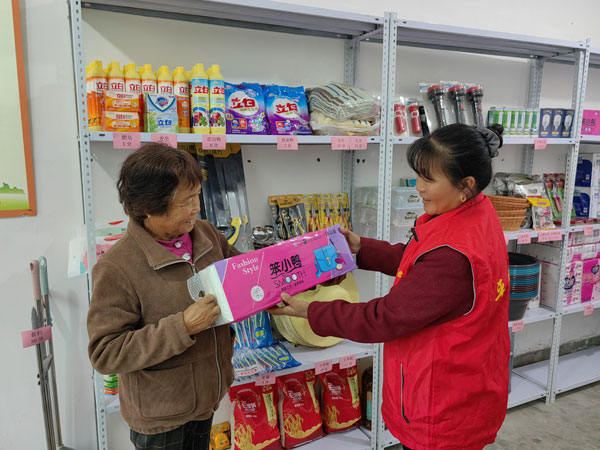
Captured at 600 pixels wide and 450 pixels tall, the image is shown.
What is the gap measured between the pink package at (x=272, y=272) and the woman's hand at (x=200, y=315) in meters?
0.05

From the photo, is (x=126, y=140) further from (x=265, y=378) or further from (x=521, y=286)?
(x=521, y=286)

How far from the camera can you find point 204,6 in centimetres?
190

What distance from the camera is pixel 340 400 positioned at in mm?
2535

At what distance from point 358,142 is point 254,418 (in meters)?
1.53

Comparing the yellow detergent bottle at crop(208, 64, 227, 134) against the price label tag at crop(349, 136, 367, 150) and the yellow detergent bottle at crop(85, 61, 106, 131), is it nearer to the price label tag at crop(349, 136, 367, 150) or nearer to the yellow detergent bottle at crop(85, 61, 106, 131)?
the yellow detergent bottle at crop(85, 61, 106, 131)

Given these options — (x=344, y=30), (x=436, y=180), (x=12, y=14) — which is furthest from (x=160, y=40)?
(x=436, y=180)

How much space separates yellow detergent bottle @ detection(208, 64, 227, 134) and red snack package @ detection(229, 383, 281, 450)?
134 cm

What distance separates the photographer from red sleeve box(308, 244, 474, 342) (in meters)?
1.23

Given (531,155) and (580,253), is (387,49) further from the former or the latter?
(580,253)

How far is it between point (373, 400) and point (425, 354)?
1.28 metres

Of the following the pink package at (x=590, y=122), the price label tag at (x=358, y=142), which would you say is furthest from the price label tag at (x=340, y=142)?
the pink package at (x=590, y=122)

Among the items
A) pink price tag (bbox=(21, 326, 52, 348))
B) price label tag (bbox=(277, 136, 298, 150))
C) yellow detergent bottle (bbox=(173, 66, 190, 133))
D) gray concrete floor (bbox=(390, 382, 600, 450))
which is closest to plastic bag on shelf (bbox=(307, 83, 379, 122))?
price label tag (bbox=(277, 136, 298, 150))

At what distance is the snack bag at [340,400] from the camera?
2.53 metres

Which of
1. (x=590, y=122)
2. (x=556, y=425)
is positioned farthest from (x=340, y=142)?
(x=556, y=425)
